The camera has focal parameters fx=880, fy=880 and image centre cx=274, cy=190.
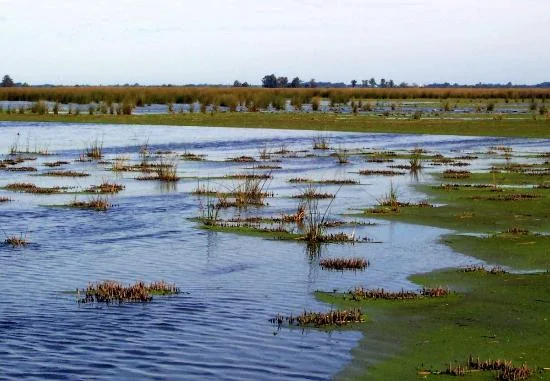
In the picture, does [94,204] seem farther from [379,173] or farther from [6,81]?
[6,81]

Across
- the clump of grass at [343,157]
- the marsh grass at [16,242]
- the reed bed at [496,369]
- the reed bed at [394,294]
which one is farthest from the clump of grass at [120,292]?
the clump of grass at [343,157]

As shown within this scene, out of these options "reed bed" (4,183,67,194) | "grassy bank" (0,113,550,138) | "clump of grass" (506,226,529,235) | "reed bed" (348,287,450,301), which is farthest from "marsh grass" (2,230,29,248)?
"grassy bank" (0,113,550,138)

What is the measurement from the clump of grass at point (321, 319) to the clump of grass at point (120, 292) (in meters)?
2.08

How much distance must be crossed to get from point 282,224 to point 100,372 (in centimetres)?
1042

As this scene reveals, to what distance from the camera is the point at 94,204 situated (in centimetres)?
2205

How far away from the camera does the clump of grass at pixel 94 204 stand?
71.9ft

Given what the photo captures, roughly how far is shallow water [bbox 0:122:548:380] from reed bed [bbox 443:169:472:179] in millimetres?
2512

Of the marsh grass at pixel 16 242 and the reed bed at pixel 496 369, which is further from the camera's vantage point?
the marsh grass at pixel 16 242

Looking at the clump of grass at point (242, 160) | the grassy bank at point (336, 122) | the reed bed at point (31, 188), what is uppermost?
the grassy bank at point (336, 122)

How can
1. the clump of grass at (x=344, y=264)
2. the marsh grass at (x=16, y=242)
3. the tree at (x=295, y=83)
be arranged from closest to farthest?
the clump of grass at (x=344, y=264)
the marsh grass at (x=16, y=242)
the tree at (x=295, y=83)

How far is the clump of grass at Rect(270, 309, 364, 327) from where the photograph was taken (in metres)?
11.3

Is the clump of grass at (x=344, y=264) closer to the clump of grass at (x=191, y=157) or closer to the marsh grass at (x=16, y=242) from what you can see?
the marsh grass at (x=16, y=242)

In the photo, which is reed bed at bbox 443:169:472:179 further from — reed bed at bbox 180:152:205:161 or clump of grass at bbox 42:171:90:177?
clump of grass at bbox 42:171:90:177

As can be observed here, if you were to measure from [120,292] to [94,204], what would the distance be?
388 inches
